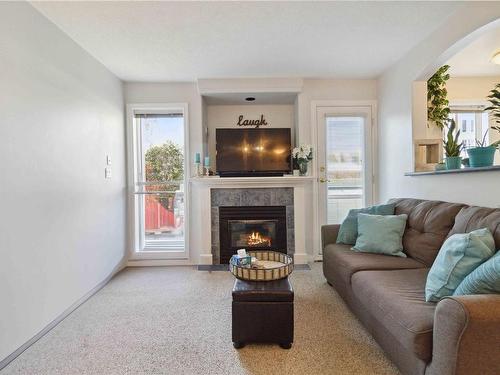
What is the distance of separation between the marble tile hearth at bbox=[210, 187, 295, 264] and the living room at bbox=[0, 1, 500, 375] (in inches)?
1.1

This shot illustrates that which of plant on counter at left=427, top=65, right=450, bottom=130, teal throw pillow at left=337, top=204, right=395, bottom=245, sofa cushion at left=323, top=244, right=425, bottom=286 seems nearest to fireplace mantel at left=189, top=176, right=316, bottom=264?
teal throw pillow at left=337, top=204, right=395, bottom=245

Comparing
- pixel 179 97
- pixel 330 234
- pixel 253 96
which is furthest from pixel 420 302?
pixel 179 97

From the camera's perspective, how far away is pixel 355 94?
389cm

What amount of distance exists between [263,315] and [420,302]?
93 cm

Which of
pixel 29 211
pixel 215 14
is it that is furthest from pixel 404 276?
pixel 29 211

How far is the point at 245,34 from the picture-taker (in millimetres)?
2613

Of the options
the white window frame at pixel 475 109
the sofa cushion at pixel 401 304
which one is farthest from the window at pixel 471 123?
the sofa cushion at pixel 401 304

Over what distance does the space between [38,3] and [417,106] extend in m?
3.49

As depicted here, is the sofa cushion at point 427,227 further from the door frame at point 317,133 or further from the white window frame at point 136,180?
the white window frame at point 136,180

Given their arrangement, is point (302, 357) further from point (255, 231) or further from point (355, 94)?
point (355, 94)

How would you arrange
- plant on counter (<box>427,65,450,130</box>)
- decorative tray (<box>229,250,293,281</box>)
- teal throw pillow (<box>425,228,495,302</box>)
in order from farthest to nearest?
1. plant on counter (<box>427,65,450,130</box>)
2. decorative tray (<box>229,250,293,281</box>)
3. teal throw pillow (<box>425,228,495,302</box>)

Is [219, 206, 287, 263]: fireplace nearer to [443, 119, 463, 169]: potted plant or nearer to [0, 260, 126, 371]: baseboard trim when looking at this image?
[0, 260, 126, 371]: baseboard trim

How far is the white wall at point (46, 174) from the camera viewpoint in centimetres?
190

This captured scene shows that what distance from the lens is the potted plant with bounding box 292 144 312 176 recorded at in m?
3.71
